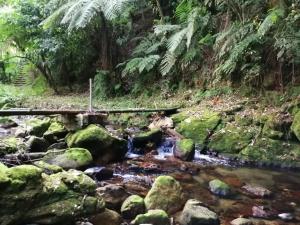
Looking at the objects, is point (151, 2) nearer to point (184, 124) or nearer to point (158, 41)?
point (158, 41)

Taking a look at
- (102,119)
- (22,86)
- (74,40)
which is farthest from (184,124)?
(22,86)

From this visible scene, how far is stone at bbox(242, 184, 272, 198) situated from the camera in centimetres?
552

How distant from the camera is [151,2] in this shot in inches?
487

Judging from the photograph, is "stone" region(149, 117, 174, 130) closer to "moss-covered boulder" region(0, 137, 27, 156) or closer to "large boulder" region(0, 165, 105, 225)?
"moss-covered boulder" region(0, 137, 27, 156)

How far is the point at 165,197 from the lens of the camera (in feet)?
15.7

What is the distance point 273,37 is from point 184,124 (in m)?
2.42

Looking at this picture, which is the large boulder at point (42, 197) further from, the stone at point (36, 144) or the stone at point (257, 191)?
the stone at point (36, 144)

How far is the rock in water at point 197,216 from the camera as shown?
14.2ft

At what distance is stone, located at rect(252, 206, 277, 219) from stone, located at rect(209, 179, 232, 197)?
0.50 m

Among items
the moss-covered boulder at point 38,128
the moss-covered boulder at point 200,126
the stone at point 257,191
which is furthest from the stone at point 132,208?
the moss-covered boulder at point 38,128

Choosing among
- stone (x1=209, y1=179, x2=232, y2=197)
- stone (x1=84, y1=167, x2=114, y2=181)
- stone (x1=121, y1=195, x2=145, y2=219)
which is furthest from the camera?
stone (x1=84, y1=167, x2=114, y2=181)

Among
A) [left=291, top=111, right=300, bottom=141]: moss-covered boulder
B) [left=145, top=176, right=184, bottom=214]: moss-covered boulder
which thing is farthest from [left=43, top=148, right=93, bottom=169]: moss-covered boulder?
[left=291, top=111, right=300, bottom=141]: moss-covered boulder

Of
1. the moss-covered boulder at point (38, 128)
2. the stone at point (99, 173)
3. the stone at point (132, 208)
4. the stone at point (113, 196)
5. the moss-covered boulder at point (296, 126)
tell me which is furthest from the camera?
the moss-covered boulder at point (38, 128)

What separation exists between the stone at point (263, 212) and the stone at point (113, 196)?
155cm
